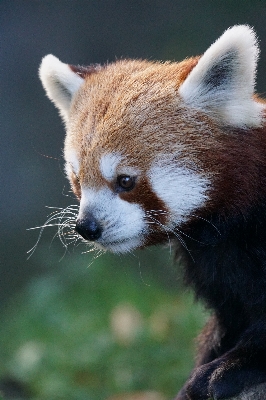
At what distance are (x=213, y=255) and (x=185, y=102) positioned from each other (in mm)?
628

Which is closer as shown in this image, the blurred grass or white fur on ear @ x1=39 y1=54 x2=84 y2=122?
white fur on ear @ x1=39 y1=54 x2=84 y2=122

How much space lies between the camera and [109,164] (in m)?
2.54

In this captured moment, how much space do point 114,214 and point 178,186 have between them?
0.88 feet

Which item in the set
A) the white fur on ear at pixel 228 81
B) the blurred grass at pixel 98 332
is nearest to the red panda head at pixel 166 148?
the white fur on ear at pixel 228 81

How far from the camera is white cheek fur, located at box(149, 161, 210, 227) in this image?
8.23 ft

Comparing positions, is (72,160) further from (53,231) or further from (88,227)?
(53,231)

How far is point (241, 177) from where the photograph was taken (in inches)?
99.5

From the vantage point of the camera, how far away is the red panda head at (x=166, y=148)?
8.23 feet

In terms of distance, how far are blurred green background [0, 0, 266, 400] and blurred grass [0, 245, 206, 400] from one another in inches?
0.4

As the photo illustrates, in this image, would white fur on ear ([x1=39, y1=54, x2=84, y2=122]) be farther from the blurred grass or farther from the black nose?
the blurred grass

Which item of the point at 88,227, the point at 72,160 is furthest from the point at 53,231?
the point at 88,227

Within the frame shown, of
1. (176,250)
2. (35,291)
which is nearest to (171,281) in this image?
(35,291)

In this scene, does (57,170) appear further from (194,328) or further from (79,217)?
(79,217)

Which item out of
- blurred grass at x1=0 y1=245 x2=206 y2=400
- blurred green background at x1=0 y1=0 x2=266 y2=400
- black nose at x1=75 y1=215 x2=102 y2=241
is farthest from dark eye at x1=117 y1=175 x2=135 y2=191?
blurred green background at x1=0 y1=0 x2=266 y2=400
